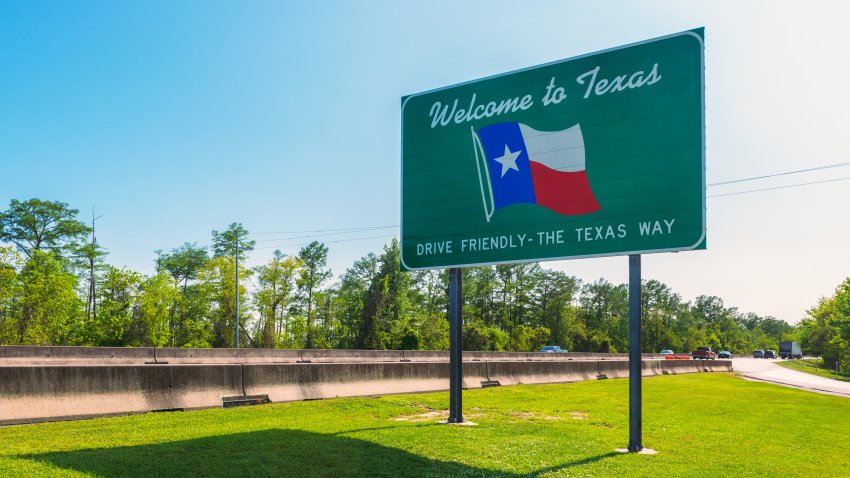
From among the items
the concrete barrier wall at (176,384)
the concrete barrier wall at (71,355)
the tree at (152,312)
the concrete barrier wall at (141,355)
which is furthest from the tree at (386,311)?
the concrete barrier wall at (176,384)

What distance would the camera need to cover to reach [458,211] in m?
12.4

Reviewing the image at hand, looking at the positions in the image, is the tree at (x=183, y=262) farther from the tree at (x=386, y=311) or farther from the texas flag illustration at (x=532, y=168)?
the texas flag illustration at (x=532, y=168)

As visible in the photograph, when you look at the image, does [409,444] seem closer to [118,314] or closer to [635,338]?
[635,338]

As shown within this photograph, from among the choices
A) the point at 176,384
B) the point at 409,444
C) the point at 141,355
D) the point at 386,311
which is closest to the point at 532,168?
the point at 409,444

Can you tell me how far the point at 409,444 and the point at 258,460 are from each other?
2368mm

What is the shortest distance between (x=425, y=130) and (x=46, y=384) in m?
7.94

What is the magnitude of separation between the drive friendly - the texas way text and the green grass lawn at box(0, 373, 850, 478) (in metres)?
3.13

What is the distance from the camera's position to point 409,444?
9164mm

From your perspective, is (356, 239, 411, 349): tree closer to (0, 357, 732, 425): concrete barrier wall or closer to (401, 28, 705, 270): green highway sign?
(0, 357, 732, 425): concrete barrier wall

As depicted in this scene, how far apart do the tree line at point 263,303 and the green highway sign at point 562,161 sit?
45195mm

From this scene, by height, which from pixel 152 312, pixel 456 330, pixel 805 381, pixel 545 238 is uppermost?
pixel 545 238

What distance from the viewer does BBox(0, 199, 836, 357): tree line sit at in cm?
6153

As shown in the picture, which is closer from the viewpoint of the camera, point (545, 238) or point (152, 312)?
point (545, 238)

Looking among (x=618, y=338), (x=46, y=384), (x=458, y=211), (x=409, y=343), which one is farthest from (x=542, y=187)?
(x=618, y=338)
